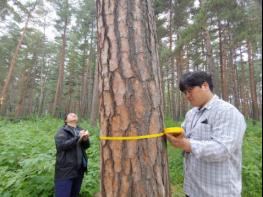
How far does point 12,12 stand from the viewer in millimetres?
17281

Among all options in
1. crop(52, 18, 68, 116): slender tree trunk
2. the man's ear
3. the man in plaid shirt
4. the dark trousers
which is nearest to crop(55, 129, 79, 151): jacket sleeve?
the dark trousers

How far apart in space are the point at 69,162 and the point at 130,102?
2.91 m

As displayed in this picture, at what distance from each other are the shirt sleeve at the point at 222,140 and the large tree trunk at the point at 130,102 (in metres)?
0.28

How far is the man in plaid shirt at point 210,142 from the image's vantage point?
1.73 metres

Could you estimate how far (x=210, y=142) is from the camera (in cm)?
173

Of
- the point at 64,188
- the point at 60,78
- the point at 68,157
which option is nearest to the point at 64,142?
the point at 68,157

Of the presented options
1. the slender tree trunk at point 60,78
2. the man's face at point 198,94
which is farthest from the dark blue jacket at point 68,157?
the slender tree trunk at point 60,78

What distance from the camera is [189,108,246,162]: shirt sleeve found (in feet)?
5.61

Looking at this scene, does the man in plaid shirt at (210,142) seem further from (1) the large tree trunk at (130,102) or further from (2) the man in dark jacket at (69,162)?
(2) the man in dark jacket at (69,162)

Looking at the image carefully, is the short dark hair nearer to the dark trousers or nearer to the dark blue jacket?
the dark blue jacket

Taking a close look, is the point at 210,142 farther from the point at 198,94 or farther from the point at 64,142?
Answer: the point at 64,142

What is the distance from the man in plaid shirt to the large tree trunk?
251mm

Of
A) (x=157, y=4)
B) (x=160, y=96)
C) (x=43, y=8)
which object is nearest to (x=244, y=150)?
(x=160, y=96)

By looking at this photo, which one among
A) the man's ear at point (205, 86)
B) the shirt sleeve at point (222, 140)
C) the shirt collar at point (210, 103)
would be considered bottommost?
the shirt sleeve at point (222, 140)
